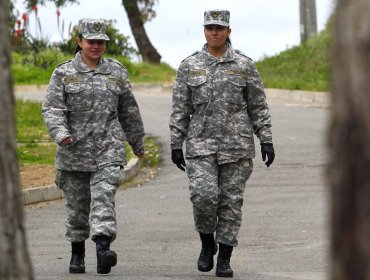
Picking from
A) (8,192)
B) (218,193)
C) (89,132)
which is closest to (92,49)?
(89,132)

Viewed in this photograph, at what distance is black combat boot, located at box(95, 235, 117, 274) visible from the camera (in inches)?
384

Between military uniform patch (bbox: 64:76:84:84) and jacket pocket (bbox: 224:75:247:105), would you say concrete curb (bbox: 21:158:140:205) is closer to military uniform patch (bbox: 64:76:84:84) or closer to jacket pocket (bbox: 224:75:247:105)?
military uniform patch (bbox: 64:76:84:84)

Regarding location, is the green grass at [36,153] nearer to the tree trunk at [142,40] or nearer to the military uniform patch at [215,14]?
the military uniform patch at [215,14]

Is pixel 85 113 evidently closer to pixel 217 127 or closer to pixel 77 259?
pixel 217 127

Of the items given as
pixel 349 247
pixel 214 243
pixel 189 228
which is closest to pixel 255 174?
pixel 189 228

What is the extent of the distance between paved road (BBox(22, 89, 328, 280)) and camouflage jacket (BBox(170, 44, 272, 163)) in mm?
891

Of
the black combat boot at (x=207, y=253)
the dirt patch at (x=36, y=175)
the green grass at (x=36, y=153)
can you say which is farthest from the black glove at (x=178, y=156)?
the green grass at (x=36, y=153)

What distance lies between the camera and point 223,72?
10.2 meters

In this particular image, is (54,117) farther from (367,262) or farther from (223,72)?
(367,262)

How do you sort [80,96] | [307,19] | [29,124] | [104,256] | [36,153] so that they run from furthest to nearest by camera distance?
1. [307,19]
2. [29,124]
3. [36,153]
4. [80,96]
5. [104,256]

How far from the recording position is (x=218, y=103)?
33.3ft

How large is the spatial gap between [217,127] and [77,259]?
1.38m

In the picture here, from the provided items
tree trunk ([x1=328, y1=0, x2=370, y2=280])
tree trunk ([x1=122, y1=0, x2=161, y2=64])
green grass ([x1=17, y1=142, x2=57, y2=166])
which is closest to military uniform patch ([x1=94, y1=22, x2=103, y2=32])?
tree trunk ([x1=328, y1=0, x2=370, y2=280])

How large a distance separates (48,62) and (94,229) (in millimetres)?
26074
